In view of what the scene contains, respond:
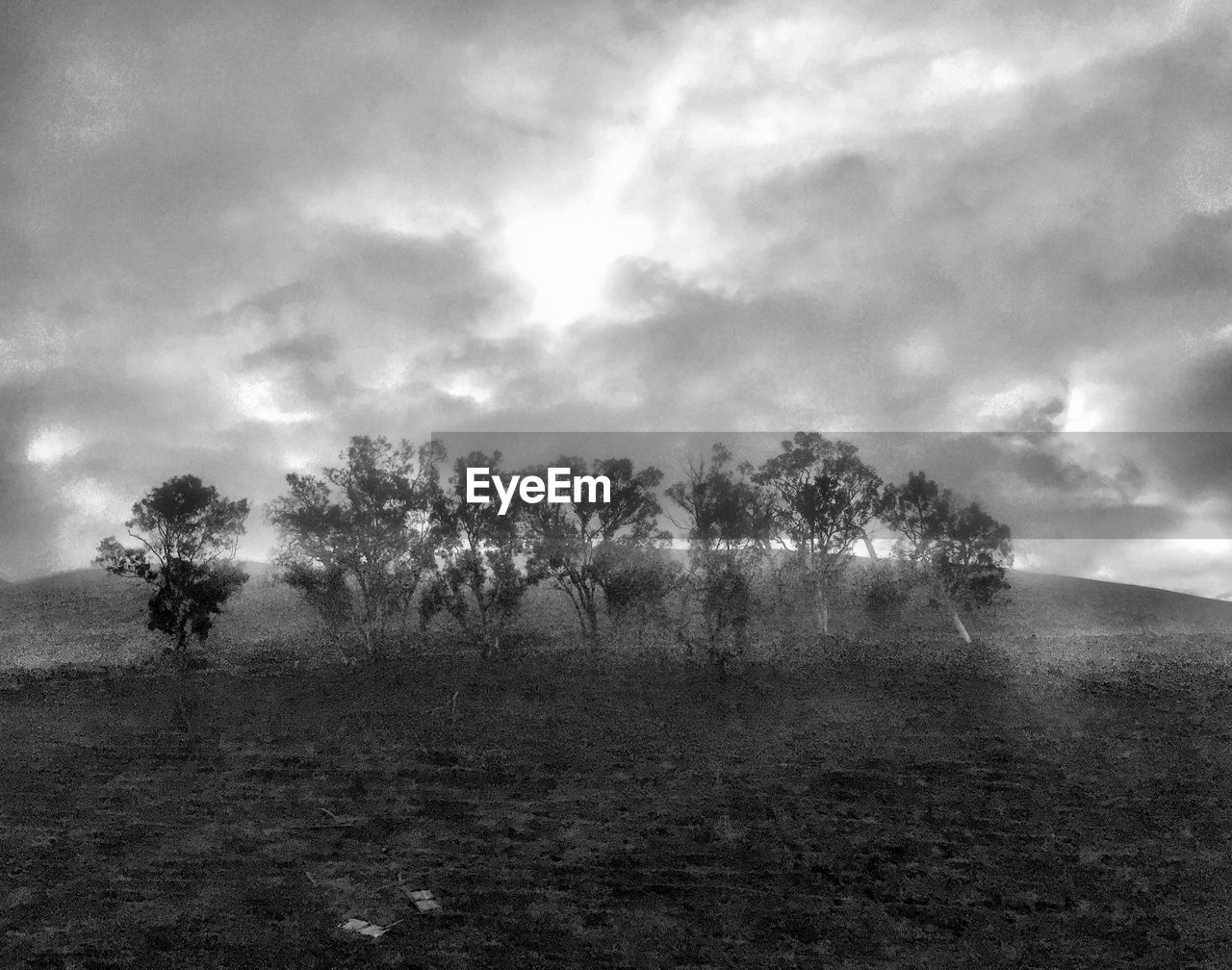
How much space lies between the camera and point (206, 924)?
17.4 metres

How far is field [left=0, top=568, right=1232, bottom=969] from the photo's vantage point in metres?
16.8

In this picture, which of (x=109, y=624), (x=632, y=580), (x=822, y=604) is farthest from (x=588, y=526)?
(x=109, y=624)

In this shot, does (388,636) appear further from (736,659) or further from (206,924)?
(206,924)

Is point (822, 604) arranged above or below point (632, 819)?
above

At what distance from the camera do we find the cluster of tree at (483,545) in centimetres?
5112

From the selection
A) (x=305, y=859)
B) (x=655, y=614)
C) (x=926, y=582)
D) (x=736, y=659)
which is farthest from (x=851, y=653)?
(x=305, y=859)

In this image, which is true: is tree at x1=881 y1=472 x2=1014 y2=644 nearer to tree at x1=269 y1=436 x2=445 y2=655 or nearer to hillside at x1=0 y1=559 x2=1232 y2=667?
hillside at x1=0 y1=559 x2=1232 y2=667

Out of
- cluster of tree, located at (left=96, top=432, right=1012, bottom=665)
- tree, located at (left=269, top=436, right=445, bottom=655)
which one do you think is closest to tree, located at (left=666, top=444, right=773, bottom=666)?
cluster of tree, located at (left=96, top=432, right=1012, bottom=665)

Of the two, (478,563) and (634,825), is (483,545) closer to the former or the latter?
(478,563)

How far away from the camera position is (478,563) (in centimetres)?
5409

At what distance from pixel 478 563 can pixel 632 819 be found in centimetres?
3278

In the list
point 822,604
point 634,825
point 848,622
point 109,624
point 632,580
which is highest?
point 632,580

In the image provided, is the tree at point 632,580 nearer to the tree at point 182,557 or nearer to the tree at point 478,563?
the tree at point 478,563

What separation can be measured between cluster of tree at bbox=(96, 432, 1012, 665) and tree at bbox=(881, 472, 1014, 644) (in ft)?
14.2
